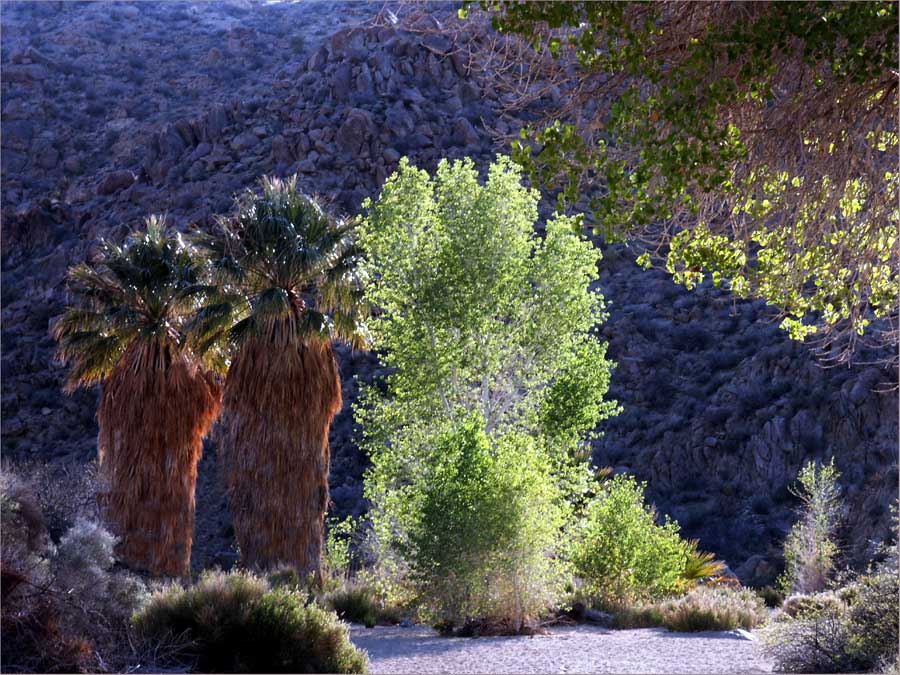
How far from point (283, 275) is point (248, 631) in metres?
11.0

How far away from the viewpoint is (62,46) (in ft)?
244

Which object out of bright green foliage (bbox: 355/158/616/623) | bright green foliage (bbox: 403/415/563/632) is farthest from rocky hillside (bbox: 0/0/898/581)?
bright green foliage (bbox: 403/415/563/632)

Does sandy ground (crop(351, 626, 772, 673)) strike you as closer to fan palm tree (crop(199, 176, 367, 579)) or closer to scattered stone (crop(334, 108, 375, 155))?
fan palm tree (crop(199, 176, 367, 579))

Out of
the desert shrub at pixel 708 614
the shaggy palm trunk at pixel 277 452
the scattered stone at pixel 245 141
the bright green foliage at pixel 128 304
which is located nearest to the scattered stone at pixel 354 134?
the scattered stone at pixel 245 141

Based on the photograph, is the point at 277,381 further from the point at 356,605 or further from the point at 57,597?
the point at 57,597

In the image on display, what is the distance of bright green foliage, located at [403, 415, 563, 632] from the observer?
1611cm

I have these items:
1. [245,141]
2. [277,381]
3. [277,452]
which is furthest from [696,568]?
[245,141]

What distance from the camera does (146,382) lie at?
70.1 ft

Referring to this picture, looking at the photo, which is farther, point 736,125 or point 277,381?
point 277,381

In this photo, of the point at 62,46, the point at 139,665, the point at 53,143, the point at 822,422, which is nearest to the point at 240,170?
the point at 53,143

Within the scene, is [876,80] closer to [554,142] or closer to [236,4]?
[554,142]

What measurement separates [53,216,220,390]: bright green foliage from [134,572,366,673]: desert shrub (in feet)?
37.0

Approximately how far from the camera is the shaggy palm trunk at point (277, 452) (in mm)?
19984

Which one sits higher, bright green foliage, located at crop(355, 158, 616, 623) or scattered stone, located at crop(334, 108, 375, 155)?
scattered stone, located at crop(334, 108, 375, 155)
